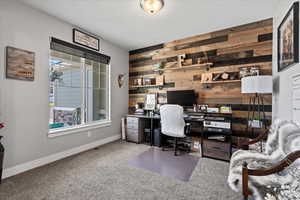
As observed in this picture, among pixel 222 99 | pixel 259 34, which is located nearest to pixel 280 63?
pixel 259 34

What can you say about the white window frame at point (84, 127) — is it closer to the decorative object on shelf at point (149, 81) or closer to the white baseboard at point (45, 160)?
the white baseboard at point (45, 160)

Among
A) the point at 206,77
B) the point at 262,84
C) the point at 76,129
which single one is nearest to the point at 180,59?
the point at 206,77

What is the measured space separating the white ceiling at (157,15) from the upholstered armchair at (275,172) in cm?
196

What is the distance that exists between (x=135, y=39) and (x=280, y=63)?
295 centimetres

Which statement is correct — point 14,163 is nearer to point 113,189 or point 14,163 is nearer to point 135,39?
point 113,189

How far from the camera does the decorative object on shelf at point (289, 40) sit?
5.21 feet

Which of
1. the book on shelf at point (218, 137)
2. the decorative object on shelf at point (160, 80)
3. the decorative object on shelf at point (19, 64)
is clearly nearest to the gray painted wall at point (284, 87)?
the book on shelf at point (218, 137)

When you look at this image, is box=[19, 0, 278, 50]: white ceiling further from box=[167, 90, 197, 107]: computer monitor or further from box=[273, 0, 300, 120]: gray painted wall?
box=[167, 90, 197, 107]: computer monitor

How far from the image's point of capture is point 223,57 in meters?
3.06

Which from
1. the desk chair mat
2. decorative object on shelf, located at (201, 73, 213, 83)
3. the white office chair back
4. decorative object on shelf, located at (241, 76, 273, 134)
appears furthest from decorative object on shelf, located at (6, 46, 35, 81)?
decorative object on shelf, located at (241, 76, 273, 134)

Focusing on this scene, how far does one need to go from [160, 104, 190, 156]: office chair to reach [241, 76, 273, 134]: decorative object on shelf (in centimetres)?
114

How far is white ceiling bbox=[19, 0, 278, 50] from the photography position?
86.7 inches

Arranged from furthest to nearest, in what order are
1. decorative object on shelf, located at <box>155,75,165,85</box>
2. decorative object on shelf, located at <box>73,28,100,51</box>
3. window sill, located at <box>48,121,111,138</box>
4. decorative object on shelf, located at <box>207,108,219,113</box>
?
decorative object on shelf, located at <box>155,75,165,85</box>
decorative object on shelf, located at <box>207,108,219,113</box>
decorative object on shelf, located at <box>73,28,100,51</box>
window sill, located at <box>48,121,111,138</box>

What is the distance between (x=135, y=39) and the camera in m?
3.57
